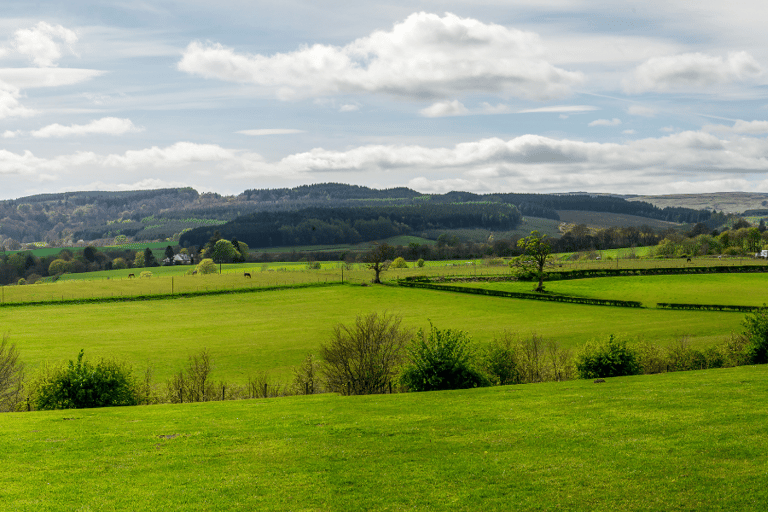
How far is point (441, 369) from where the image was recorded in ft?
125

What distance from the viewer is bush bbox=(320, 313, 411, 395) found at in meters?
46.1

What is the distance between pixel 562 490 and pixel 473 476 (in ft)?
9.44

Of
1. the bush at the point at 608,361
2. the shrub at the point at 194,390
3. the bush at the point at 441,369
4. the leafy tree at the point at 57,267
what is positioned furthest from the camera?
the leafy tree at the point at 57,267

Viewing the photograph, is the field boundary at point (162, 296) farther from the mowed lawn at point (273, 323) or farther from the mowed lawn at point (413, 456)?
the mowed lawn at point (413, 456)

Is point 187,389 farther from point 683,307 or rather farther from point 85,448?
point 683,307

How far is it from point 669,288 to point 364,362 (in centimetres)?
8280

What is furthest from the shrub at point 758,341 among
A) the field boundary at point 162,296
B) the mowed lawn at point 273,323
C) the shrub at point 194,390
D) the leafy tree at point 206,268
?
the leafy tree at point 206,268

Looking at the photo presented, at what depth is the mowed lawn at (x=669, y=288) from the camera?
310 feet

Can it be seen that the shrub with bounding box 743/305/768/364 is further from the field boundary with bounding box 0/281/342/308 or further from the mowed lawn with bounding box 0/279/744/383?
the field boundary with bounding box 0/281/342/308

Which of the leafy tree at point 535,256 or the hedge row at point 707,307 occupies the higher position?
the leafy tree at point 535,256

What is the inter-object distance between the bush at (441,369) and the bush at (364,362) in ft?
23.9

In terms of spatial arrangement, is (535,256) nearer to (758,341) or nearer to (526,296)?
(526,296)

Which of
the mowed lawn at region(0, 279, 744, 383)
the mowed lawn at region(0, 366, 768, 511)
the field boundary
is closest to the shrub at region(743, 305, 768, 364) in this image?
the mowed lawn at region(0, 279, 744, 383)

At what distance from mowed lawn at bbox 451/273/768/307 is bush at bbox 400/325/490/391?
68.1m
